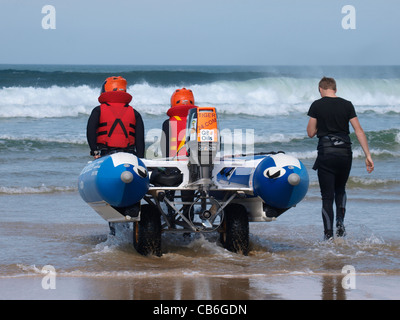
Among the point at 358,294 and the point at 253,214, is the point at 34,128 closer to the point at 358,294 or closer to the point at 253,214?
the point at 253,214

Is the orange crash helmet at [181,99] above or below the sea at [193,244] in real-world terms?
above

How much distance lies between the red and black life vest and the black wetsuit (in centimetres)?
191

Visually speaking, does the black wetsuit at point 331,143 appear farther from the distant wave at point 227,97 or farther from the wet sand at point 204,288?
the distant wave at point 227,97

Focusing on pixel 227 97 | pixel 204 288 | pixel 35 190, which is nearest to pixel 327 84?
pixel 204 288

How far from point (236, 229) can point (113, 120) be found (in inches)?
66.9

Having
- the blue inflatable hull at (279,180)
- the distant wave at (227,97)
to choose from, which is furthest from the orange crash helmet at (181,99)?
the distant wave at (227,97)

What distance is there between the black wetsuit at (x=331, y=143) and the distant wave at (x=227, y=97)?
2099 cm

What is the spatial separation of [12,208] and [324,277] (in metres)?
5.70

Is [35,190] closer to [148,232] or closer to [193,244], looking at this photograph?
[193,244]

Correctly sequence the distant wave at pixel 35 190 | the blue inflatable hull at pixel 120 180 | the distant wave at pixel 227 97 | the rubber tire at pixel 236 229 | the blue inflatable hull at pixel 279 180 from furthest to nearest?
the distant wave at pixel 227 97 → the distant wave at pixel 35 190 → the rubber tire at pixel 236 229 → the blue inflatable hull at pixel 279 180 → the blue inflatable hull at pixel 120 180

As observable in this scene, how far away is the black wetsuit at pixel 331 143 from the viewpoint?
7434mm

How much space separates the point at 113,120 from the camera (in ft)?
24.7

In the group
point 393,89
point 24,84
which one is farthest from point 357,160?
point 393,89
